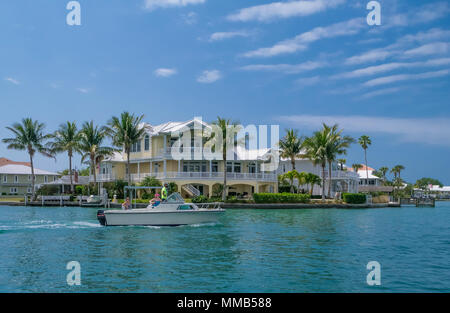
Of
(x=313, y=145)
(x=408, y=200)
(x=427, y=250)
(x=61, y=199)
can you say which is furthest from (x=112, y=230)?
(x=408, y=200)

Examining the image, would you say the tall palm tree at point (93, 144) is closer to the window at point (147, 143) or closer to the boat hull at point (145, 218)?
the window at point (147, 143)

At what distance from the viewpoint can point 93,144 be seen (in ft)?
221

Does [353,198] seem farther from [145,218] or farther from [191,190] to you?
[145,218]

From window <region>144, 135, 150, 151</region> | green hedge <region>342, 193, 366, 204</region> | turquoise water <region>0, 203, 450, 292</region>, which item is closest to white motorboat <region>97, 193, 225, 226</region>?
turquoise water <region>0, 203, 450, 292</region>

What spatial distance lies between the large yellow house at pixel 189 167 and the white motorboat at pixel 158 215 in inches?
1087

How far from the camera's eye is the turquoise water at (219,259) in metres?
13.1

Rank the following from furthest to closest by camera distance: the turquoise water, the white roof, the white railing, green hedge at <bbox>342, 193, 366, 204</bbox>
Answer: the white roof
green hedge at <bbox>342, 193, 366, 204</bbox>
the white railing
the turquoise water

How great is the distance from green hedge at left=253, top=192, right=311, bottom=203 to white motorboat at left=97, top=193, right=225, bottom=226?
25.8 meters

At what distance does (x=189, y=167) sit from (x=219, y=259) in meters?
43.2

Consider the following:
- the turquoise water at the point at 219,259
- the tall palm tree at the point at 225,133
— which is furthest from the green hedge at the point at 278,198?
the turquoise water at the point at 219,259

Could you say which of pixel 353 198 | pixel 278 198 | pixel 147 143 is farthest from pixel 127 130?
pixel 353 198

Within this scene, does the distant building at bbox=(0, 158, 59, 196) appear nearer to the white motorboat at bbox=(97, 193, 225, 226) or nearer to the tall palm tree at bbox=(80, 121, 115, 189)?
the tall palm tree at bbox=(80, 121, 115, 189)

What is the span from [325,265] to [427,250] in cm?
726

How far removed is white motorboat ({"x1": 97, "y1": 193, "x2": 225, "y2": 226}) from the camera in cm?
2706
